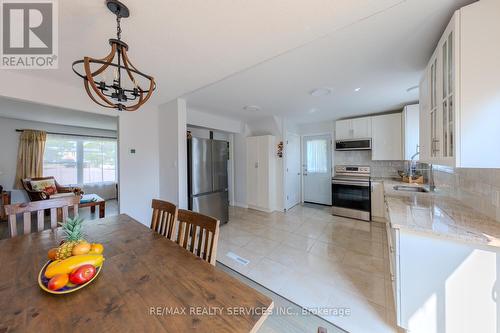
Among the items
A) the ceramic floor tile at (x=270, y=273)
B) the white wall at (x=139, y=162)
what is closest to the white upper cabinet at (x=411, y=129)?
the ceramic floor tile at (x=270, y=273)

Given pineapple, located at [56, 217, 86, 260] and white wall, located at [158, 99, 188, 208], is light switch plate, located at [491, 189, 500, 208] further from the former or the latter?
white wall, located at [158, 99, 188, 208]

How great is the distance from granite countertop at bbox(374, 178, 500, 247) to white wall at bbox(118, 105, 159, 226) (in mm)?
3461

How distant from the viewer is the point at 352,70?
208 cm

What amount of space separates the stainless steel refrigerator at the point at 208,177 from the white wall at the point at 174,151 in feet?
0.59

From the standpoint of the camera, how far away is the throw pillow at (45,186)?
4195mm

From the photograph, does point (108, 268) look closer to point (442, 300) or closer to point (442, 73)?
point (442, 300)

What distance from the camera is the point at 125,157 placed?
2965 mm

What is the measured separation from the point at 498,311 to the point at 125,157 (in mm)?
4068

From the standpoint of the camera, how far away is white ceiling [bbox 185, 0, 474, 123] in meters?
1.38

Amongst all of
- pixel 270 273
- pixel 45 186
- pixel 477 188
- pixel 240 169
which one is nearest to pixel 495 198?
pixel 477 188

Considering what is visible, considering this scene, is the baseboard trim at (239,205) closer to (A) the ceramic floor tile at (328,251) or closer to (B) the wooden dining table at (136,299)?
(A) the ceramic floor tile at (328,251)

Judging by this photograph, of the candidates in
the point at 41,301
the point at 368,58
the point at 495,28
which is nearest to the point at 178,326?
the point at 41,301

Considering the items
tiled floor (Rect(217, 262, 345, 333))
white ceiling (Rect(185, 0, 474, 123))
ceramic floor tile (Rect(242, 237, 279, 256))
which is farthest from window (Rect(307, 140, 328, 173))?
tiled floor (Rect(217, 262, 345, 333))

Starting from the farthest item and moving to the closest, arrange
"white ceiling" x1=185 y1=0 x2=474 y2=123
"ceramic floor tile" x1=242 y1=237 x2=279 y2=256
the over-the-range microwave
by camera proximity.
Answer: the over-the-range microwave → "ceramic floor tile" x1=242 y1=237 x2=279 y2=256 → "white ceiling" x1=185 y1=0 x2=474 y2=123
